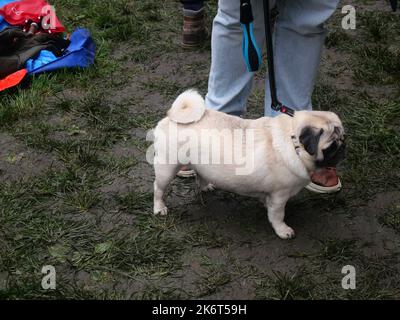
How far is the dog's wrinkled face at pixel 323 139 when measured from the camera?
2324 millimetres

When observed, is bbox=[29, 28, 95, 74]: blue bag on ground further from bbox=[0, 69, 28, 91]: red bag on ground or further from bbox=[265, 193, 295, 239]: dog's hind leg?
bbox=[265, 193, 295, 239]: dog's hind leg

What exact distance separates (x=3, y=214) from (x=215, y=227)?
1189 mm

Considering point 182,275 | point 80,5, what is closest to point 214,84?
point 182,275

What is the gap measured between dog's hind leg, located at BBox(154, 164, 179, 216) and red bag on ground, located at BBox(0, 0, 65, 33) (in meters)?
2.39

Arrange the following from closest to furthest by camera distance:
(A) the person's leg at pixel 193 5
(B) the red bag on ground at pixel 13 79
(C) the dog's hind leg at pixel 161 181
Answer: (C) the dog's hind leg at pixel 161 181 < (B) the red bag on ground at pixel 13 79 < (A) the person's leg at pixel 193 5

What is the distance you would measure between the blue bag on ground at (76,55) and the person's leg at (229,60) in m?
1.55

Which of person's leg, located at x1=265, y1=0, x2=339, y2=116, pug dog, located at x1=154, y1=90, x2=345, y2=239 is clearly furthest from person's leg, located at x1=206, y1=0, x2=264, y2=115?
pug dog, located at x1=154, y1=90, x2=345, y2=239

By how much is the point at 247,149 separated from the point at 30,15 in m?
2.92

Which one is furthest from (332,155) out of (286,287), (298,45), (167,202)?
(167,202)

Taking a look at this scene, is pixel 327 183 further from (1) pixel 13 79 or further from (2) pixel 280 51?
(1) pixel 13 79

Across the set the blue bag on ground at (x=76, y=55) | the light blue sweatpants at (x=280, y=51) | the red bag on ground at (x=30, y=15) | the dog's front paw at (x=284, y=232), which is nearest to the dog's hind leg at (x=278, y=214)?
the dog's front paw at (x=284, y=232)

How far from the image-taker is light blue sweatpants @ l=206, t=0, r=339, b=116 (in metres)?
2.76

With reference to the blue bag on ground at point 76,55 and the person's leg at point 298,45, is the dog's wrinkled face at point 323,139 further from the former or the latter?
the blue bag on ground at point 76,55
